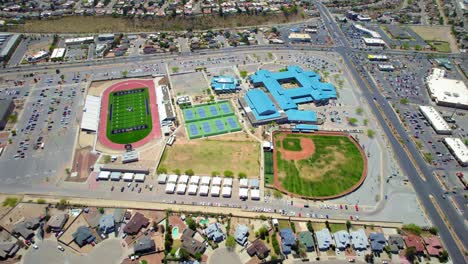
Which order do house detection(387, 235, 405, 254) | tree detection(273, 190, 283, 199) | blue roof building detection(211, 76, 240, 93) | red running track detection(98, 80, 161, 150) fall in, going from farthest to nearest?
1. blue roof building detection(211, 76, 240, 93)
2. red running track detection(98, 80, 161, 150)
3. tree detection(273, 190, 283, 199)
4. house detection(387, 235, 405, 254)

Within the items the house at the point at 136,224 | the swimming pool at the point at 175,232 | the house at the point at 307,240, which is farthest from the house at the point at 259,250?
the house at the point at 136,224

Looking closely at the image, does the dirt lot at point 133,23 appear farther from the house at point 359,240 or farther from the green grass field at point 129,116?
the house at point 359,240

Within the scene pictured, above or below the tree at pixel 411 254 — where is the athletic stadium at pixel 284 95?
above

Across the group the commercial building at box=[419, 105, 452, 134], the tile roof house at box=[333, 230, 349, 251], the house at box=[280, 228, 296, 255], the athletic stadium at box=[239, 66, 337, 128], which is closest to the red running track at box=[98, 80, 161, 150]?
the athletic stadium at box=[239, 66, 337, 128]

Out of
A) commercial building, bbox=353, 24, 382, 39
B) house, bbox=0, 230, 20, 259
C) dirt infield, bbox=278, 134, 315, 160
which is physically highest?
commercial building, bbox=353, 24, 382, 39

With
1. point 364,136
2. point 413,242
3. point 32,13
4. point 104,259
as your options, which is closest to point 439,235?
Answer: point 413,242

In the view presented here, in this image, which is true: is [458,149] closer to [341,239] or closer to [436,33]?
[341,239]

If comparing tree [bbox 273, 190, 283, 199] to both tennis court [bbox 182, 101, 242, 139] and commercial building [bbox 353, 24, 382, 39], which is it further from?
commercial building [bbox 353, 24, 382, 39]

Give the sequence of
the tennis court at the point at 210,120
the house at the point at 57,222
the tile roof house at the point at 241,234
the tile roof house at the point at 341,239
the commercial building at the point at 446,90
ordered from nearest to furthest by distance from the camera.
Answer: the tile roof house at the point at 341,239 < the tile roof house at the point at 241,234 < the house at the point at 57,222 < the tennis court at the point at 210,120 < the commercial building at the point at 446,90
